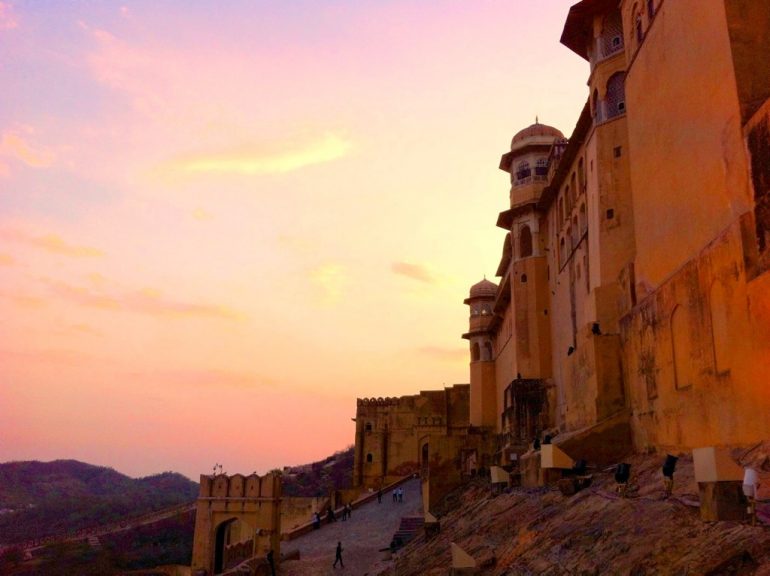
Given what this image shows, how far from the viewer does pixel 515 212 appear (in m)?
28.3

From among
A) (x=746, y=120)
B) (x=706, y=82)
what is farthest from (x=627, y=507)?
(x=706, y=82)

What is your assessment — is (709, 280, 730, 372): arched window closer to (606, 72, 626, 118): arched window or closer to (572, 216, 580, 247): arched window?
(606, 72, 626, 118): arched window

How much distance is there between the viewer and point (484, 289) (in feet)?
135

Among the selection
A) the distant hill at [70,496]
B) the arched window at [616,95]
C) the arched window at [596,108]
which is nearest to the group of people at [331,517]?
the arched window at [596,108]

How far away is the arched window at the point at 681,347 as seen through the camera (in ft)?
36.3

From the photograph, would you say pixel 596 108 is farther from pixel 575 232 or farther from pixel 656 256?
pixel 656 256

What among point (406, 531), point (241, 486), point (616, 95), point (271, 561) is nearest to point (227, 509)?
point (241, 486)

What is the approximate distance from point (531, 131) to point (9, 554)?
4196cm

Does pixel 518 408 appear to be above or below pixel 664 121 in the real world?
below

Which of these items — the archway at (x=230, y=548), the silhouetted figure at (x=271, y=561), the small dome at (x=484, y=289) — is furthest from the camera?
the small dome at (x=484, y=289)

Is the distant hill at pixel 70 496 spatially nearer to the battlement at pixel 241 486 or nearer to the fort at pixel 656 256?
the battlement at pixel 241 486

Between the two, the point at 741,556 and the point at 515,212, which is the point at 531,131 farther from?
the point at 741,556

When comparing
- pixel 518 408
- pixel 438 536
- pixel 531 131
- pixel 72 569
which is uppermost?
pixel 531 131

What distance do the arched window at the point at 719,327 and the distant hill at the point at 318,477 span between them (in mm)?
49175
